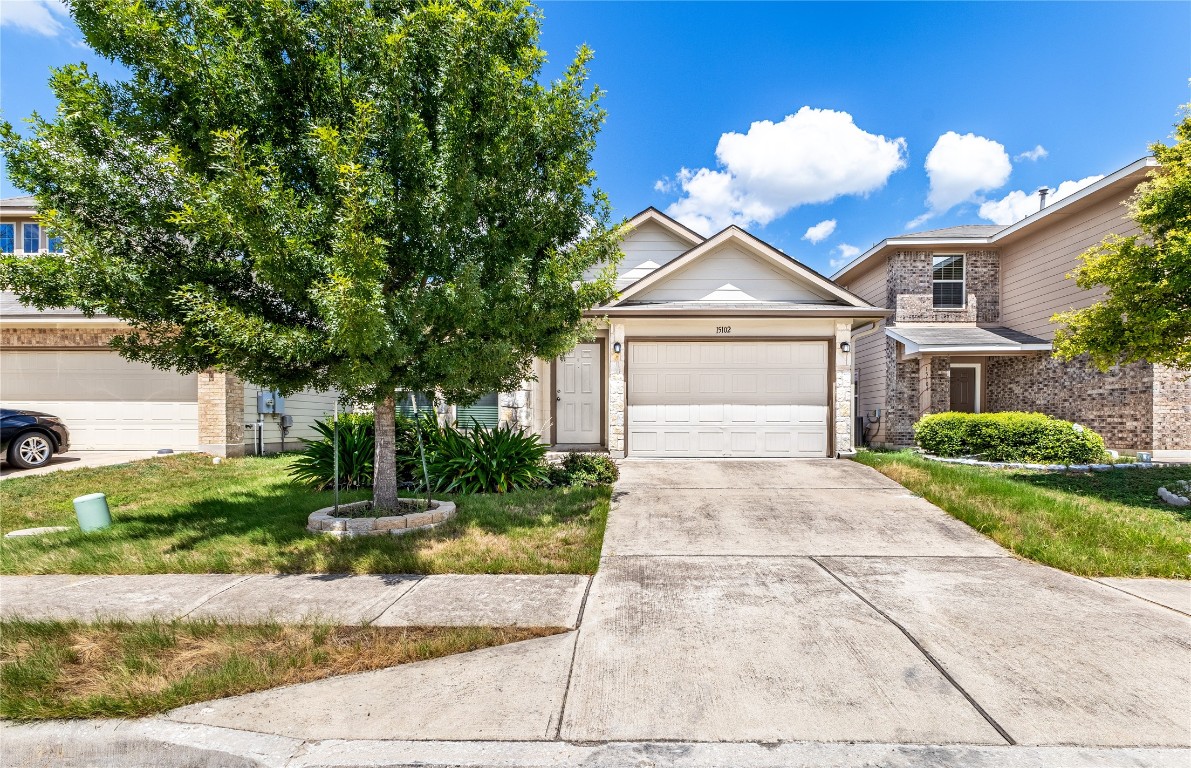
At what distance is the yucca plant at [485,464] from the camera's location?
27.0 feet

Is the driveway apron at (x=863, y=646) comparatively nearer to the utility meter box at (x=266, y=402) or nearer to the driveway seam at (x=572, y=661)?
the driveway seam at (x=572, y=661)

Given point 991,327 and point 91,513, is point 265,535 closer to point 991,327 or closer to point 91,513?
point 91,513

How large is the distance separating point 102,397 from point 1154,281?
18.9 m

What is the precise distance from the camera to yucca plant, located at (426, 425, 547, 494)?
824cm

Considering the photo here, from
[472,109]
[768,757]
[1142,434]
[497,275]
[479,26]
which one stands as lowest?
[768,757]

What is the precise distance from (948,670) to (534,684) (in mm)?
2434

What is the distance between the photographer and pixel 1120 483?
8.44 metres

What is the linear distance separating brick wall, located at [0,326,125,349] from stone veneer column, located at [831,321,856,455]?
50.0 feet

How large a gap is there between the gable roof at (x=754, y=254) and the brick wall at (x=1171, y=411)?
21.2 feet

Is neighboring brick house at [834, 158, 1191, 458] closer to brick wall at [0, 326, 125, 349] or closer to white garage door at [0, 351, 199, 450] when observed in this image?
white garage door at [0, 351, 199, 450]

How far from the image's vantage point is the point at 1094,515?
638cm

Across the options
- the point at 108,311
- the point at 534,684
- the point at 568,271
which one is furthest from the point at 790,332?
the point at 108,311

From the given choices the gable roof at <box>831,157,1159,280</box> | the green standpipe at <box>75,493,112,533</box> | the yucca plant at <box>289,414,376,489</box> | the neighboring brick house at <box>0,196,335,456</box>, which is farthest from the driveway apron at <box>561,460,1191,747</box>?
the neighboring brick house at <box>0,196,335,456</box>

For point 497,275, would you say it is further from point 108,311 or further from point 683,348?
point 683,348
